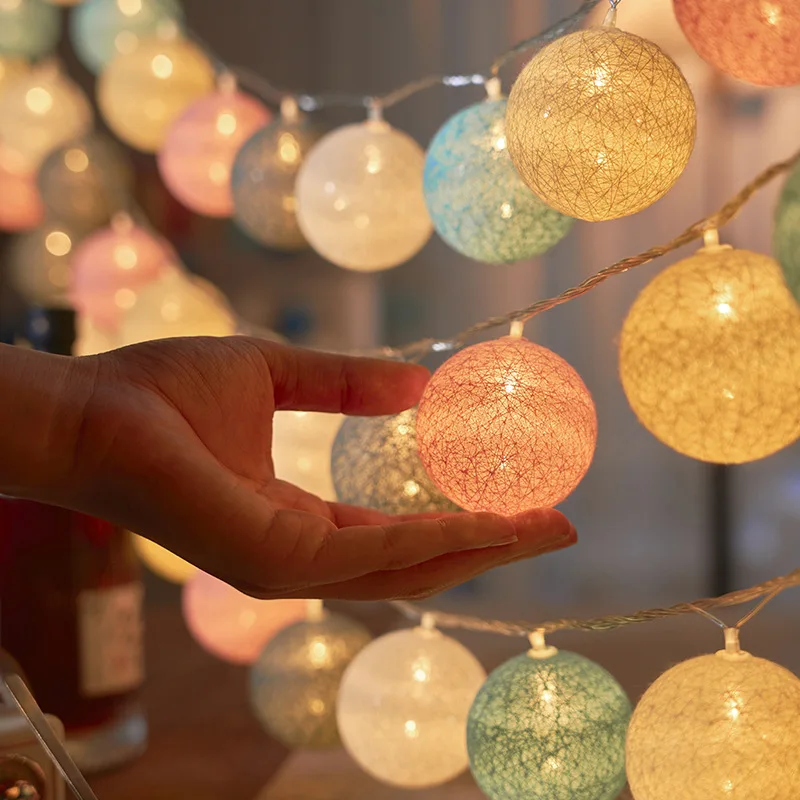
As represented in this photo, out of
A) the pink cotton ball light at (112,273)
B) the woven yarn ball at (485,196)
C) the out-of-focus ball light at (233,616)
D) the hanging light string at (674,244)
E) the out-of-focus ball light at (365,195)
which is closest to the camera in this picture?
the hanging light string at (674,244)

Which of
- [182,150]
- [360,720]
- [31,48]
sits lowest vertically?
[360,720]

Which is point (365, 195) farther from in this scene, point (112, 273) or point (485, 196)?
point (112, 273)

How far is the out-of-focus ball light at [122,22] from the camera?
1112 millimetres

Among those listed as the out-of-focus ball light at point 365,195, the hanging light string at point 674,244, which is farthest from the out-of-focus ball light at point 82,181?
the hanging light string at point 674,244

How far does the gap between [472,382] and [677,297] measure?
0.12 m

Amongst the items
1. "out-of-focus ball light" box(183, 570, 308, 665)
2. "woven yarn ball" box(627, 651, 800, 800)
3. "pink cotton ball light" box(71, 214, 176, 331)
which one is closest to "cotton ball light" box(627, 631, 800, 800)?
"woven yarn ball" box(627, 651, 800, 800)

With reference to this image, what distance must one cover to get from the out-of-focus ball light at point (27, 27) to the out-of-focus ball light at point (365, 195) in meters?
0.53

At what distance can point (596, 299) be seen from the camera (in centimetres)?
169

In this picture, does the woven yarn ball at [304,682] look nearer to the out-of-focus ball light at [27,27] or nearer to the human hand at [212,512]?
the human hand at [212,512]

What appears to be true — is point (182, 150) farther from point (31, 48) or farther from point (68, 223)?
point (31, 48)

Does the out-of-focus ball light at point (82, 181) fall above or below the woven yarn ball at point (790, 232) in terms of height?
above

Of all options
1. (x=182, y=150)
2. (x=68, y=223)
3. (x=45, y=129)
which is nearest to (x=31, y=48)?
(x=45, y=129)

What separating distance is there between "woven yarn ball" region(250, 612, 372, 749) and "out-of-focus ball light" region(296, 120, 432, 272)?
31 centimetres

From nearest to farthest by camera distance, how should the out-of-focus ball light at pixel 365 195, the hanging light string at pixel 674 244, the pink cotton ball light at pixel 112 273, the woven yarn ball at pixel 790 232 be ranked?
the woven yarn ball at pixel 790 232, the hanging light string at pixel 674 244, the out-of-focus ball light at pixel 365 195, the pink cotton ball light at pixel 112 273
